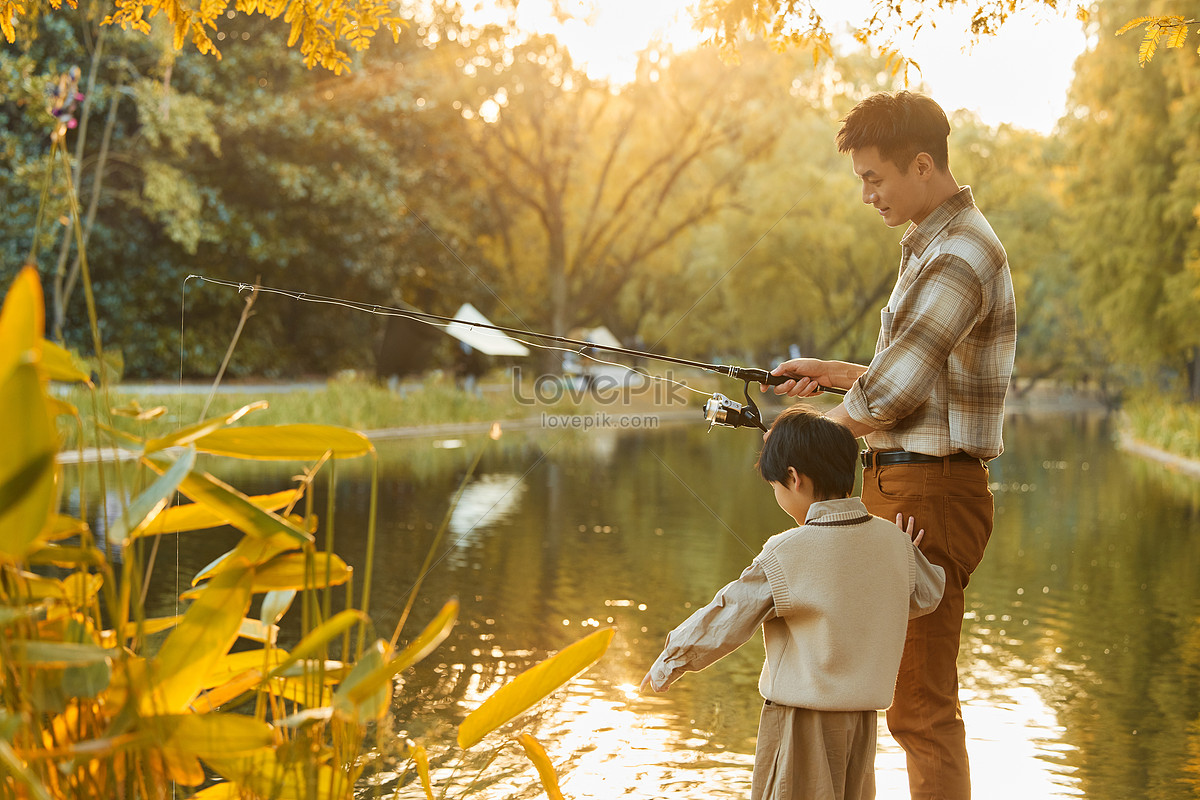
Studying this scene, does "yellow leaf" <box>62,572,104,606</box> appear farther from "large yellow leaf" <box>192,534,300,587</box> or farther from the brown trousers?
the brown trousers

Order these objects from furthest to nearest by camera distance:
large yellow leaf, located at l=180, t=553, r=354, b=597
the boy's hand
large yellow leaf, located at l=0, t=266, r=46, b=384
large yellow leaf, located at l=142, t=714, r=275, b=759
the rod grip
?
the rod grip
the boy's hand
large yellow leaf, located at l=180, t=553, r=354, b=597
large yellow leaf, located at l=142, t=714, r=275, b=759
large yellow leaf, located at l=0, t=266, r=46, b=384

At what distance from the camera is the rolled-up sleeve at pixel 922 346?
8.96ft

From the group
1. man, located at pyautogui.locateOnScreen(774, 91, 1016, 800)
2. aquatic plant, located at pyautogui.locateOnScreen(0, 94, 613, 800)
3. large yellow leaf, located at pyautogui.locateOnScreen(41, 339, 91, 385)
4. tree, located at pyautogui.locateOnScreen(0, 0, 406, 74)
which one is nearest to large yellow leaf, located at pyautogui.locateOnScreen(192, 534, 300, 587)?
aquatic plant, located at pyautogui.locateOnScreen(0, 94, 613, 800)

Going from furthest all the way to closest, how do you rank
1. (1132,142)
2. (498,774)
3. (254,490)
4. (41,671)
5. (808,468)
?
1. (1132,142)
2. (254,490)
3. (498,774)
4. (808,468)
5. (41,671)

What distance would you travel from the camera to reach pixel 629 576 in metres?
8.51

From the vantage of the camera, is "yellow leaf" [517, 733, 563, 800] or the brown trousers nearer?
"yellow leaf" [517, 733, 563, 800]

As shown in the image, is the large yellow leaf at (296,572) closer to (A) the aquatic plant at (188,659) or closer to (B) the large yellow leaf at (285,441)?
(A) the aquatic plant at (188,659)

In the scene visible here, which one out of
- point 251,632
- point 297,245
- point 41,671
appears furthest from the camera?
point 297,245

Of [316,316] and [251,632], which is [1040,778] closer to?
[251,632]

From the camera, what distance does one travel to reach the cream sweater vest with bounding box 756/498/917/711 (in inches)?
100

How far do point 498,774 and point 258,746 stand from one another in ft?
7.84

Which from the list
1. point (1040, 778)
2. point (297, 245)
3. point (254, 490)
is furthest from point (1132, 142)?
point (1040, 778)

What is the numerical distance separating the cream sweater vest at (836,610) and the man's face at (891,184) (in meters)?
0.72

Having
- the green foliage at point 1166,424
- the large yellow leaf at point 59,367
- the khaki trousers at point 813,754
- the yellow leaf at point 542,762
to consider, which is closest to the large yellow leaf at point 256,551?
the large yellow leaf at point 59,367
